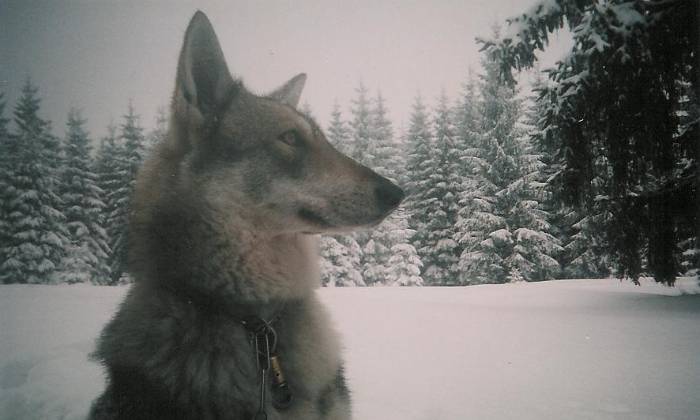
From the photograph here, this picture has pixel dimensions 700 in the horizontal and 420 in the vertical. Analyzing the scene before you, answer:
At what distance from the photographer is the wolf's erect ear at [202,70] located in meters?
1.71

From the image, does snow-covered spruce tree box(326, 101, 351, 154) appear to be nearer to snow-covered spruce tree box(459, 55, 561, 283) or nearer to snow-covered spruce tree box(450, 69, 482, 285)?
snow-covered spruce tree box(450, 69, 482, 285)

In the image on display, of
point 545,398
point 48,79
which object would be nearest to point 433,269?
point 545,398

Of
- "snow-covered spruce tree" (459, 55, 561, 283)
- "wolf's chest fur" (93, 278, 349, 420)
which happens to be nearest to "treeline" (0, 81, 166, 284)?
"wolf's chest fur" (93, 278, 349, 420)

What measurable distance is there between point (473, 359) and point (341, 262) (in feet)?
43.8

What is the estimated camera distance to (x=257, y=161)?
190cm

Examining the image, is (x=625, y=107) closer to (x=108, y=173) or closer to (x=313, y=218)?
(x=313, y=218)

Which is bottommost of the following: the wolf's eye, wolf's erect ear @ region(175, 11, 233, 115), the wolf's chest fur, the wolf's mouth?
the wolf's chest fur

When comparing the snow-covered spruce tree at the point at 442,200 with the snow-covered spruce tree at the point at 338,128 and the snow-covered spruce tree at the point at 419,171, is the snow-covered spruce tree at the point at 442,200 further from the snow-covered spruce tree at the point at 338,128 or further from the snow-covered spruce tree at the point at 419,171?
the snow-covered spruce tree at the point at 338,128

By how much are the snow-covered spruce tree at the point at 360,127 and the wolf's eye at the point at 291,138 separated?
14.7 metres

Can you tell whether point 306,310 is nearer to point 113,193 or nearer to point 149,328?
point 149,328

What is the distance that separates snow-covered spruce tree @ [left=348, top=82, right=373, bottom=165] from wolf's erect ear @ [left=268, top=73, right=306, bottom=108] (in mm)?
14120

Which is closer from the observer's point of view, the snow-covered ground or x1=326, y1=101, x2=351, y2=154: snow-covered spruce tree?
the snow-covered ground

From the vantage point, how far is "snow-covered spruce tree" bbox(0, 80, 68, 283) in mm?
11766

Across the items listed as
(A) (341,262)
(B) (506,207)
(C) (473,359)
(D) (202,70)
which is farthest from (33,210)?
(B) (506,207)
